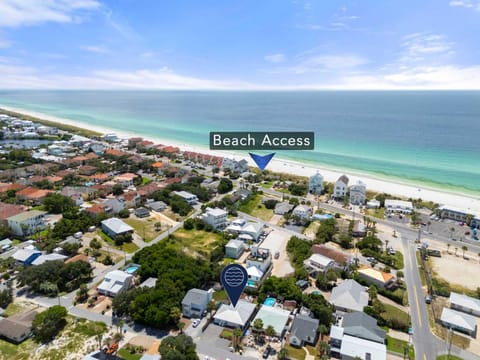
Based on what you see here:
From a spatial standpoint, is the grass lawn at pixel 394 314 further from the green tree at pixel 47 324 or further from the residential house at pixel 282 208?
the green tree at pixel 47 324

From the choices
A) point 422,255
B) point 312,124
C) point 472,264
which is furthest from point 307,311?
point 312,124

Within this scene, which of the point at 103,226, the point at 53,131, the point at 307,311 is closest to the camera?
the point at 307,311

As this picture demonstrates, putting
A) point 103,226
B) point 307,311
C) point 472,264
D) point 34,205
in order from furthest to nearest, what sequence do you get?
point 34,205
point 103,226
point 472,264
point 307,311

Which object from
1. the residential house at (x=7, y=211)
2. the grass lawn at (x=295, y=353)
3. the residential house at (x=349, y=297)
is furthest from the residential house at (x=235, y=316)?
the residential house at (x=7, y=211)

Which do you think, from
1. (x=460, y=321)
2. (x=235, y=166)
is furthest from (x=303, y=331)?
(x=235, y=166)

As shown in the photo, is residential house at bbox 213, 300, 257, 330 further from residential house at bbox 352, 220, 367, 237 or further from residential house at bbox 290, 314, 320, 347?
residential house at bbox 352, 220, 367, 237

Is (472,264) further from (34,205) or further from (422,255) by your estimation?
(34,205)
